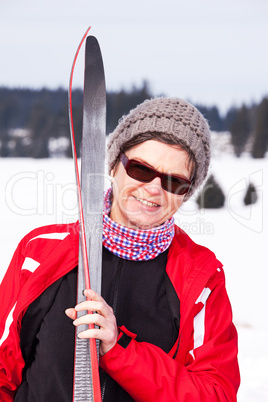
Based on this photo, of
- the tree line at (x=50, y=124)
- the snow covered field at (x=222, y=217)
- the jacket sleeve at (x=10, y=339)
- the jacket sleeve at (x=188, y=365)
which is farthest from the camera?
the tree line at (x=50, y=124)

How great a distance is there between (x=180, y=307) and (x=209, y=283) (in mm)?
101

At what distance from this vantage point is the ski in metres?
0.97

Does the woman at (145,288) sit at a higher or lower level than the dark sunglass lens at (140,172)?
lower

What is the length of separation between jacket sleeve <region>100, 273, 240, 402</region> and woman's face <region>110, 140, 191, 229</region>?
0.24 m

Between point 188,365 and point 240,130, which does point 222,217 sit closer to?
point 240,130

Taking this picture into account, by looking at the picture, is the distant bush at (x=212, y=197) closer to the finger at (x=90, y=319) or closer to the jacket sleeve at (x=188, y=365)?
the jacket sleeve at (x=188, y=365)

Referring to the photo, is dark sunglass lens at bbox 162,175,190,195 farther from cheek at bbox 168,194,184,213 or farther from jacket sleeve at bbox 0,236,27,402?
jacket sleeve at bbox 0,236,27,402

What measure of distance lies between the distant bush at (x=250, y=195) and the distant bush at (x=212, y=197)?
447 mm

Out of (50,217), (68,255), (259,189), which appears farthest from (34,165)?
(68,255)

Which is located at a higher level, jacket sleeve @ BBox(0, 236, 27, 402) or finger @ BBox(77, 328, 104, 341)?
finger @ BBox(77, 328, 104, 341)

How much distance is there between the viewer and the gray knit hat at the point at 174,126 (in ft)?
3.76

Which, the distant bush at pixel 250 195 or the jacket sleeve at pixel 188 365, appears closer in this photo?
the jacket sleeve at pixel 188 365

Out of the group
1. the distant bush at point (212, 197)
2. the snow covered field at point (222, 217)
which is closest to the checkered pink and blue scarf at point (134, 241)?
the snow covered field at point (222, 217)

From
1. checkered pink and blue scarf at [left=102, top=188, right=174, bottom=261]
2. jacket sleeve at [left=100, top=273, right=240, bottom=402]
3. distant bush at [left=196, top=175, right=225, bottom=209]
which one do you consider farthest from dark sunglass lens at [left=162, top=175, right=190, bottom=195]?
distant bush at [left=196, top=175, right=225, bottom=209]
